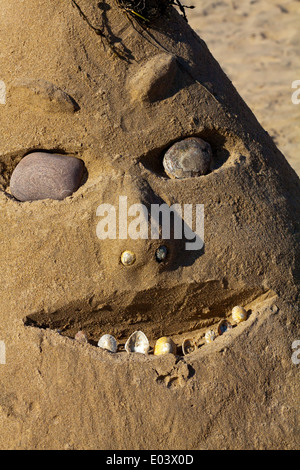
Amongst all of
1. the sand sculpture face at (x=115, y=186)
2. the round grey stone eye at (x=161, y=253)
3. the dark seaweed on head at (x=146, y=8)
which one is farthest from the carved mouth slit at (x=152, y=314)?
the dark seaweed on head at (x=146, y=8)

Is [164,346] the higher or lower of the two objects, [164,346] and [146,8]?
the lower

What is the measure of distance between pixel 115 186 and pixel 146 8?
3.20ft

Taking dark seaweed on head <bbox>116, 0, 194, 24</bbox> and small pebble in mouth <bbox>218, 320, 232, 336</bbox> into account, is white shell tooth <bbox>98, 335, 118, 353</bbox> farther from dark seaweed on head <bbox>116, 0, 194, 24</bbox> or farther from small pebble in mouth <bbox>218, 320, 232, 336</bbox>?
dark seaweed on head <bbox>116, 0, 194, 24</bbox>

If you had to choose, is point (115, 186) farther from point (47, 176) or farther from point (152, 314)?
point (152, 314)

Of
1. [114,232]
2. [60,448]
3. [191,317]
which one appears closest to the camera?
[60,448]

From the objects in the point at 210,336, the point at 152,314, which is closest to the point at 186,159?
the point at 152,314

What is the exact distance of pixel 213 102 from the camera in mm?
3795

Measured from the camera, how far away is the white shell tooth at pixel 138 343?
3.59 m

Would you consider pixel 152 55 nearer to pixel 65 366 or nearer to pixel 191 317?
pixel 191 317

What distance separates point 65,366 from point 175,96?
1531mm

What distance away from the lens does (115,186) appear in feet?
11.4

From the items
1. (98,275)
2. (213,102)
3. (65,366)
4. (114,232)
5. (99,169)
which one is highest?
(213,102)

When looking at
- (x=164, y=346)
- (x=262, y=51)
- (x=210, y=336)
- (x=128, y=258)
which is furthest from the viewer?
(x=262, y=51)

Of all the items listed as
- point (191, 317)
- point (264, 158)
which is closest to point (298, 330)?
point (191, 317)
